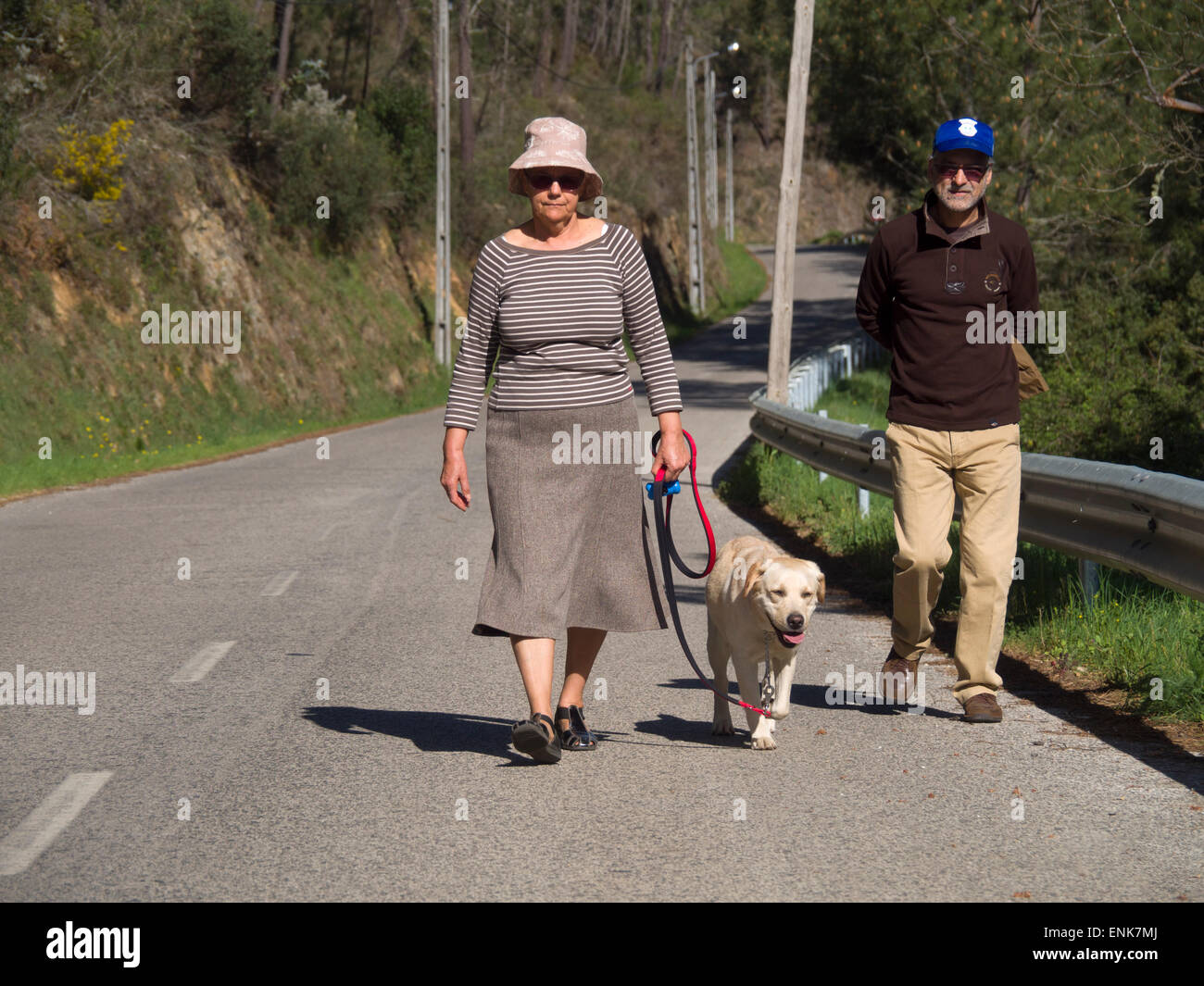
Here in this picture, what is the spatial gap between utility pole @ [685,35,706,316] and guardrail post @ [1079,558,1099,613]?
1905 inches

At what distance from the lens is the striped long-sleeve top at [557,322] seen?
237 inches

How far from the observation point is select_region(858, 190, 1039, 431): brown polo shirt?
675 cm

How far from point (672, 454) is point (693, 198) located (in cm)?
5387

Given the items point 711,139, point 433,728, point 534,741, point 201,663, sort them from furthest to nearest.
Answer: point 711,139, point 201,663, point 433,728, point 534,741

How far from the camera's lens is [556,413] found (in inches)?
240

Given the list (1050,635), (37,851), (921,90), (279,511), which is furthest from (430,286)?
(37,851)

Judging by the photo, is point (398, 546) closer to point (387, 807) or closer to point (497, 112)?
point (387, 807)

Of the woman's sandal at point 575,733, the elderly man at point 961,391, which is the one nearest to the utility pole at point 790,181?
the elderly man at point 961,391

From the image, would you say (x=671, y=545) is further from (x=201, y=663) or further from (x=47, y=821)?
(x=201, y=663)

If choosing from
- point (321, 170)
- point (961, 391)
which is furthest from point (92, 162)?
point (961, 391)

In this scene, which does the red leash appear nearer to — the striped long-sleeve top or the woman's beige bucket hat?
the striped long-sleeve top

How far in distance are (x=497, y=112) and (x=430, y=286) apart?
1713cm

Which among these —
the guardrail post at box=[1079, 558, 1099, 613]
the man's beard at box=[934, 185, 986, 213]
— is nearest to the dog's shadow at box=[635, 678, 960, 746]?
the guardrail post at box=[1079, 558, 1099, 613]

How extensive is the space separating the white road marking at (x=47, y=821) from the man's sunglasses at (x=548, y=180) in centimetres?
278
